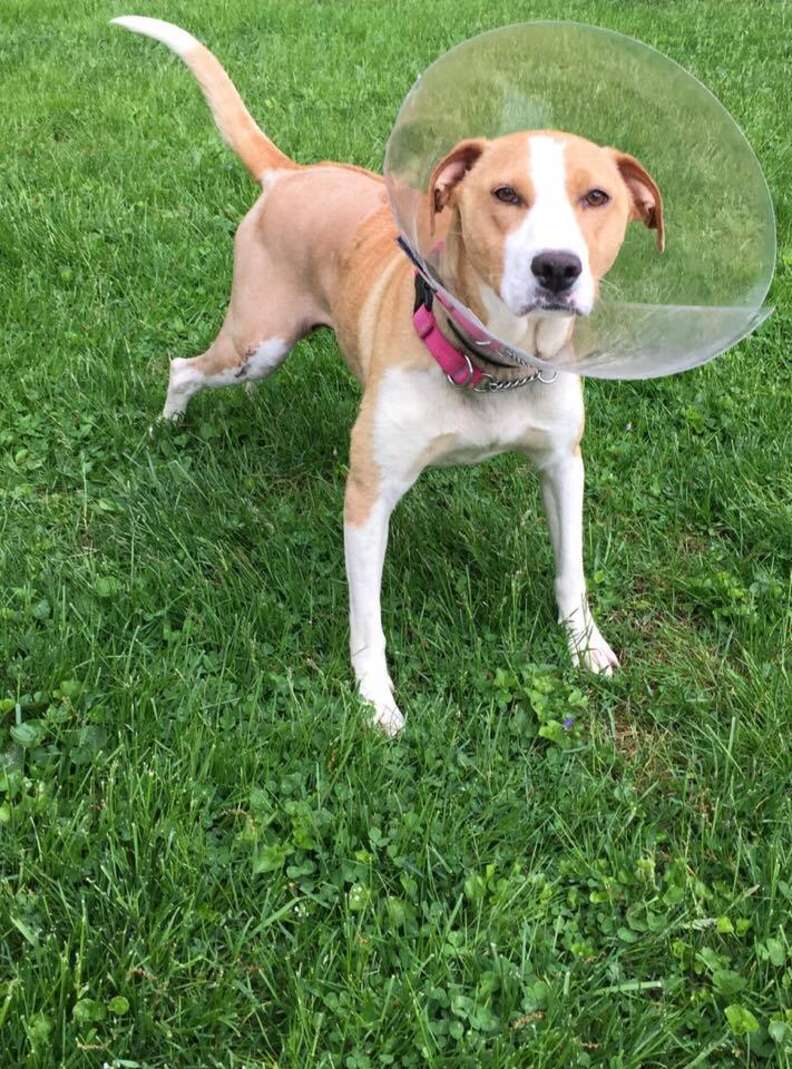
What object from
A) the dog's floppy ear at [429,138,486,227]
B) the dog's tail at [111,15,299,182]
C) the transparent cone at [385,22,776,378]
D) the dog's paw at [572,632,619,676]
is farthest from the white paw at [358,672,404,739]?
the dog's tail at [111,15,299,182]

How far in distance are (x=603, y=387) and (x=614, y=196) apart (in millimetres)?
1865

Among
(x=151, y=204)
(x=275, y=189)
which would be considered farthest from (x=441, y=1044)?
(x=151, y=204)

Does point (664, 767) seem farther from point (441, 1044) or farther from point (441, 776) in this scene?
point (441, 1044)

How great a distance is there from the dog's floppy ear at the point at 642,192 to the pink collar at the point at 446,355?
504 mm

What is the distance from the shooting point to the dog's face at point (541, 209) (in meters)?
1.79

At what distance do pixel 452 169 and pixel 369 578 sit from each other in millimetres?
1016

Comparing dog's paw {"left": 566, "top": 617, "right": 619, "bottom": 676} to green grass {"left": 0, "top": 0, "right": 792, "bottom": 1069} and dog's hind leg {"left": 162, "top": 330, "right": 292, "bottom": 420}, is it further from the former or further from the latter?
dog's hind leg {"left": 162, "top": 330, "right": 292, "bottom": 420}

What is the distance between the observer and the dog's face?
70.6 inches

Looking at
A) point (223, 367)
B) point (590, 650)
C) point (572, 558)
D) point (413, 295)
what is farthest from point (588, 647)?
point (223, 367)

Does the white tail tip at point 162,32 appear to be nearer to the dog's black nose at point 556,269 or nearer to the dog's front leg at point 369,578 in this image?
the dog's front leg at point 369,578

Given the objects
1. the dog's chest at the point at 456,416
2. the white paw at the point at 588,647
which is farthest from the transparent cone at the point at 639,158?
the white paw at the point at 588,647

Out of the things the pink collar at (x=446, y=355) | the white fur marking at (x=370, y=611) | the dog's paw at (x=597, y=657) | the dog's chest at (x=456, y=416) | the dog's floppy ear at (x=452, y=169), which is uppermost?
the dog's floppy ear at (x=452, y=169)

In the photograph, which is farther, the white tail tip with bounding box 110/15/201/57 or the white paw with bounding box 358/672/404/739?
the white tail tip with bounding box 110/15/201/57

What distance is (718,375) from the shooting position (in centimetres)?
382
